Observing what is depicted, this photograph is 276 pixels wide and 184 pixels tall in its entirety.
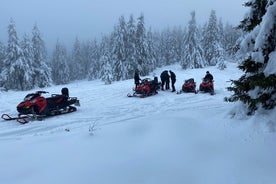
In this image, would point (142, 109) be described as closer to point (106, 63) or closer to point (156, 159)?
point (156, 159)

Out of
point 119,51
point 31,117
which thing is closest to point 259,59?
point 31,117

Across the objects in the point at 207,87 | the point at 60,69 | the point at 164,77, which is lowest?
the point at 207,87

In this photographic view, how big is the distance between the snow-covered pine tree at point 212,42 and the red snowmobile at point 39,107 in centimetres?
4466

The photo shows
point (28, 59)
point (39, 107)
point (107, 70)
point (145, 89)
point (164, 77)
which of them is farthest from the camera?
point (107, 70)

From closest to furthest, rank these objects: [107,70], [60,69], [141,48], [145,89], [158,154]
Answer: [158,154] < [145,89] < [107,70] < [141,48] < [60,69]

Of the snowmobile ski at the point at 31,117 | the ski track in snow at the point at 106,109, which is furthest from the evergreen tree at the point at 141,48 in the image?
the snowmobile ski at the point at 31,117

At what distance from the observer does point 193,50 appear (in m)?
54.3

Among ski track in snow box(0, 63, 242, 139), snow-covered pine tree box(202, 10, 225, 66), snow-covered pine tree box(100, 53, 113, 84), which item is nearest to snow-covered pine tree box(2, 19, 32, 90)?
snow-covered pine tree box(100, 53, 113, 84)

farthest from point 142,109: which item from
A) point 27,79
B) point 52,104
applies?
point 27,79

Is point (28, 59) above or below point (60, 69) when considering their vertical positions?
above

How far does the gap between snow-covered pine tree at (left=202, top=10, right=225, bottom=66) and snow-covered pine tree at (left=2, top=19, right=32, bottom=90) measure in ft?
109

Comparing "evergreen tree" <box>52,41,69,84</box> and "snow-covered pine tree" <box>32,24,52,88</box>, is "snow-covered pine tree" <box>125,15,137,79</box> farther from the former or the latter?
"evergreen tree" <box>52,41,69,84</box>

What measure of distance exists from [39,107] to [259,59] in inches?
400

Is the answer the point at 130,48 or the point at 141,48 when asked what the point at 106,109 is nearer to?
the point at 130,48
